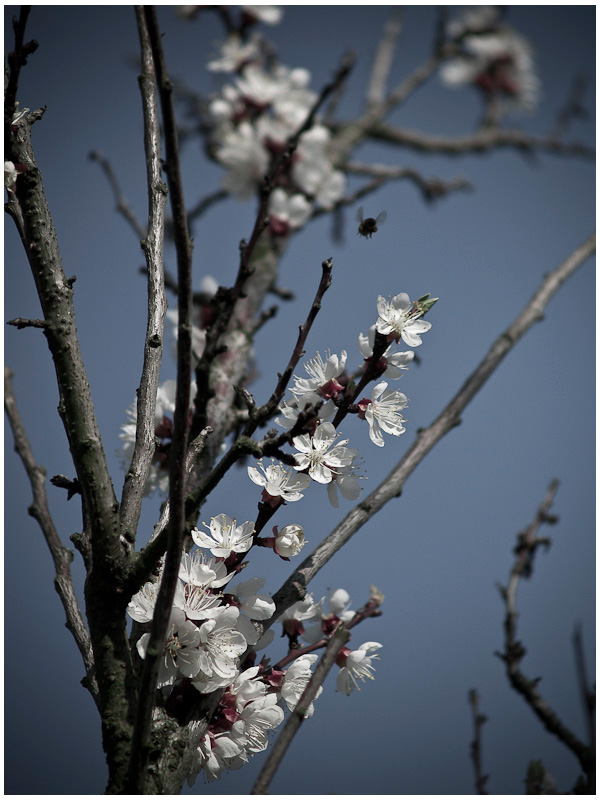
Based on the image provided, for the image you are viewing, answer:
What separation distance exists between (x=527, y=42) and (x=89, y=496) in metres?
6.53

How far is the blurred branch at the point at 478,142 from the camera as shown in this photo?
4770mm

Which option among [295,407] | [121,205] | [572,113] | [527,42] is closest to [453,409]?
[295,407]

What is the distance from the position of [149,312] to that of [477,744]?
168 centimetres

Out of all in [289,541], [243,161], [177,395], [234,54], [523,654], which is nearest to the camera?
[177,395]

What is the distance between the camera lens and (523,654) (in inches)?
82.0

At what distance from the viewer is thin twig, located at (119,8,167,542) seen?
4.18 feet

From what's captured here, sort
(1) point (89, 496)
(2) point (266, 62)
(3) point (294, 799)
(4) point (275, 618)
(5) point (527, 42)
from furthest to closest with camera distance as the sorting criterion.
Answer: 1. (5) point (527, 42)
2. (2) point (266, 62)
3. (3) point (294, 799)
4. (4) point (275, 618)
5. (1) point (89, 496)

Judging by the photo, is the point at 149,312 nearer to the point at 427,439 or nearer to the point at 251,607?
the point at 251,607

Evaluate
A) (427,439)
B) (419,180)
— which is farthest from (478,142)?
(427,439)

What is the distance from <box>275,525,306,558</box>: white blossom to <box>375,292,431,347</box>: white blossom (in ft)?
1.48

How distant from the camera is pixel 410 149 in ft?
16.2

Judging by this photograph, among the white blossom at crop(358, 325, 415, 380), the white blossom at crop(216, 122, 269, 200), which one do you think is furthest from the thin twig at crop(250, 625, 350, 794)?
the white blossom at crop(216, 122, 269, 200)

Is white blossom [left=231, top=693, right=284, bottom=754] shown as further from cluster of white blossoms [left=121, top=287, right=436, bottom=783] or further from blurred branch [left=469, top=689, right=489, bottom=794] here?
blurred branch [left=469, top=689, right=489, bottom=794]

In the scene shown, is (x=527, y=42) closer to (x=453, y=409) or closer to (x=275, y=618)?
(x=453, y=409)
